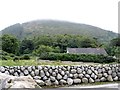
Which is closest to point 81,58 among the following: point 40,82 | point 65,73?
point 65,73

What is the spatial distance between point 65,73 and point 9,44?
9.59 meters

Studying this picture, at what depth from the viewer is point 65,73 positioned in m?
10.3

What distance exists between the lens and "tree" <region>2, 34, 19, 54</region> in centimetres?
1825

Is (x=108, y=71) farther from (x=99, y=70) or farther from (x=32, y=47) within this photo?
(x=32, y=47)

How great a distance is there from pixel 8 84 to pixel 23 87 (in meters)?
0.20

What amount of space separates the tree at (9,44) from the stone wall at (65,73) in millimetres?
7687

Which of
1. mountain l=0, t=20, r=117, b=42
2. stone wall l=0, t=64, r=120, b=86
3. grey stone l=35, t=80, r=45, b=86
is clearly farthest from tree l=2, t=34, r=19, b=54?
mountain l=0, t=20, r=117, b=42

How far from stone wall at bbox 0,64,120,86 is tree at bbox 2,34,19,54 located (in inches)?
303

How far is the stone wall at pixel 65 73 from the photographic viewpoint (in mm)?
9797

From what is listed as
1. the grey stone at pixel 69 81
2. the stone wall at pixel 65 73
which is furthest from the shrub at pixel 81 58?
the grey stone at pixel 69 81

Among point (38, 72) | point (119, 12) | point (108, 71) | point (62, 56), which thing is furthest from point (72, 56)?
point (119, 12)

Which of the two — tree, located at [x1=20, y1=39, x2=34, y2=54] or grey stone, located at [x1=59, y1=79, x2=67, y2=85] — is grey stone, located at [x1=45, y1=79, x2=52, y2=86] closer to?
grey stone, located at [x1=59, y1=79, x2=67, y2=85]

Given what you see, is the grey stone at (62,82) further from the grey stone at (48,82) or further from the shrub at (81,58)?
the shrub at (81,58)

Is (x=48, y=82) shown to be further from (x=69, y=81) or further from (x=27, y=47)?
(x=27, y=47)
